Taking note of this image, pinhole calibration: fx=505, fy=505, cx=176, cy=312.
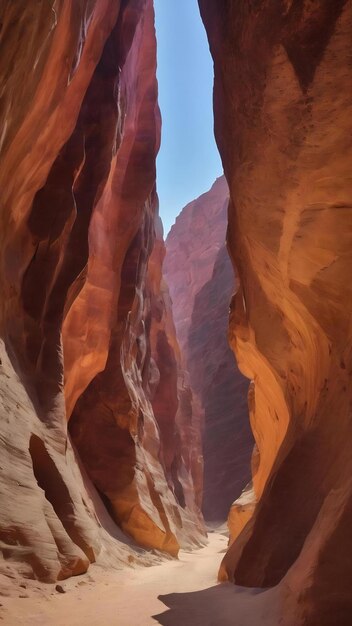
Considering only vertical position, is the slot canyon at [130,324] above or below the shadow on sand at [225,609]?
above

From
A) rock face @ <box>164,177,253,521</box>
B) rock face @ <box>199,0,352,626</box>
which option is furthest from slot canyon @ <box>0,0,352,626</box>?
rock face @ <box>164,177,253,521</box>

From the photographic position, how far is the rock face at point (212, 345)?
1700 inches

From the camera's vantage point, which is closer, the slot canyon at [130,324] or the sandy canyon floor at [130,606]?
the sandy canyon floor at [130,606]

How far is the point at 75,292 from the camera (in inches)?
598

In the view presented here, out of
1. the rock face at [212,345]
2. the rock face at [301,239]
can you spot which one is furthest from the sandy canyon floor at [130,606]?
the rock face at [212,345]

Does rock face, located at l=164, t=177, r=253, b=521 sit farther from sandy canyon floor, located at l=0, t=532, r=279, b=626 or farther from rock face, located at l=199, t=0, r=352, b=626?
sandy canyon floor, located at l=0, t=532, r=279, b=626

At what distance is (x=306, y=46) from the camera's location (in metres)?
6.64

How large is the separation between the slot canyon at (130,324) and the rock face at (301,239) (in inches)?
1.2

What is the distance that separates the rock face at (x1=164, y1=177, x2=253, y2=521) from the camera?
142 ft

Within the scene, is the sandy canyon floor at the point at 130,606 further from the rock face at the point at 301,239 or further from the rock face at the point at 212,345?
the rock face at the point at 212,345

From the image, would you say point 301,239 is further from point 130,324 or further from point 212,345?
point 212,345

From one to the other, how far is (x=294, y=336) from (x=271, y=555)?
434 centimetres

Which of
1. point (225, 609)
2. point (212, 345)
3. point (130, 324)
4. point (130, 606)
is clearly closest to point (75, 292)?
point (130, 324)

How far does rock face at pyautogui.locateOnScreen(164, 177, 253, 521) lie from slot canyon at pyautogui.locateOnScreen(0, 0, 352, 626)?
20175mm
